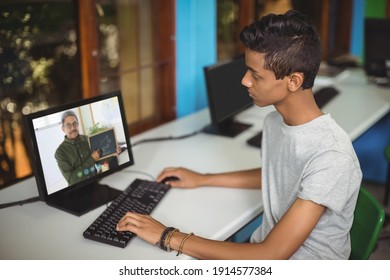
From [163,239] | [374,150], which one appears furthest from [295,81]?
[374,150]

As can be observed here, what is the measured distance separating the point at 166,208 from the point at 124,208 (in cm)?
13

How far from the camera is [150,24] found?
8.05 feet

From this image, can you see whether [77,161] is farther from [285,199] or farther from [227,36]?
[227,36]

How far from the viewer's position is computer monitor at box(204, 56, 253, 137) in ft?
6.86

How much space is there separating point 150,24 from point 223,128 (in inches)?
25.2

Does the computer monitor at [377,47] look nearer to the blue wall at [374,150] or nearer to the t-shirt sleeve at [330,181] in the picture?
the blue wall at [374,150]

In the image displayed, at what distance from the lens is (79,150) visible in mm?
1531

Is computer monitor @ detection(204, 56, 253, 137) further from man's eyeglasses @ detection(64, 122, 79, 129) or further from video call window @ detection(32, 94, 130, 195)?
man's eyeglasses @ detection(64, 122, 79, 129)

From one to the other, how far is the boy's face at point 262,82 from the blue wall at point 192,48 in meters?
1.22

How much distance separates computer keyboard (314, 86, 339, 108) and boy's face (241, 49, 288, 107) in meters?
1.42

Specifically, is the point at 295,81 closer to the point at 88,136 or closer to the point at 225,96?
the point at 88,136

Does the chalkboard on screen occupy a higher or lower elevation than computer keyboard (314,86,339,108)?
higher

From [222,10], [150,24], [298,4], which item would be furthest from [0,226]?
[298,4]

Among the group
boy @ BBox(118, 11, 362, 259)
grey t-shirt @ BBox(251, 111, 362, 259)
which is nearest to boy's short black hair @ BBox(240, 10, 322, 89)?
boy @ BBox(118, 11, 362, 259)
